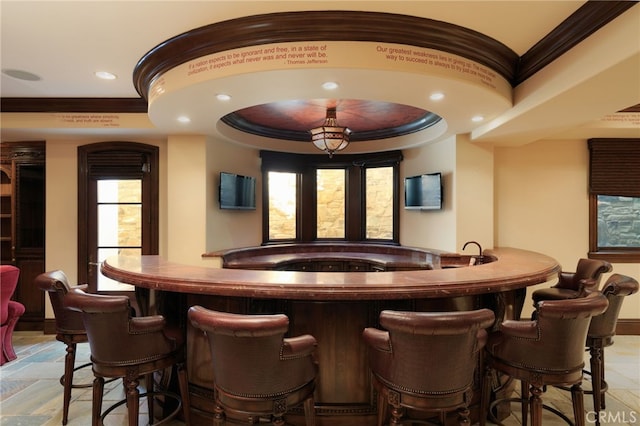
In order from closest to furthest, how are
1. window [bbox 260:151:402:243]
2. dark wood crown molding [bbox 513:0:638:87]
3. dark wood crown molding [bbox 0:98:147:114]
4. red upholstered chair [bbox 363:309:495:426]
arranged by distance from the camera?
red upholstered chair [bbox 363:309:495:426] < dark wood crown molding [bbox 513:0:638:87] < dark wood crown molding [bbox 0:98:147:114] < window [bbox 260:151:402:243]

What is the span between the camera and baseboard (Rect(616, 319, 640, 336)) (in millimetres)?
4168

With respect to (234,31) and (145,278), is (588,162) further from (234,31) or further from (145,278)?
(145,278)

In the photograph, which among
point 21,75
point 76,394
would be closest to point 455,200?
point 76,394

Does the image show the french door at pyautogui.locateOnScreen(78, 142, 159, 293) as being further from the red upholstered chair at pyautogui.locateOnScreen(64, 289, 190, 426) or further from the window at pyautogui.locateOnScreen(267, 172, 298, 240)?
the red upholstered chair at pyautogui.locateOnScreen(64, 289, 190, 426)

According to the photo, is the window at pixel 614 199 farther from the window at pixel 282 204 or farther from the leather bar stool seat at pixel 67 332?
the leather bar stool seat at pixel 67 332

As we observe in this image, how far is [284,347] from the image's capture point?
150 centimetres

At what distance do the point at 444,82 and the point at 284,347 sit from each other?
2.03m

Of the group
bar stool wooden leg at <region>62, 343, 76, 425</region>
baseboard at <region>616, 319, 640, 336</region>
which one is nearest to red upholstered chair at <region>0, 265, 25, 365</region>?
bar stool wooden leg at <region>62, 343, 76, 425</region>

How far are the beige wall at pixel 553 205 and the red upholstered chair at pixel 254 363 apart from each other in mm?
3664

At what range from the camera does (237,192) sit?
444cm

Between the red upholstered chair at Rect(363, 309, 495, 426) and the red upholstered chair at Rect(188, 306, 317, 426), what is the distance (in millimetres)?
391

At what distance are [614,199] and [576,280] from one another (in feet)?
6.84

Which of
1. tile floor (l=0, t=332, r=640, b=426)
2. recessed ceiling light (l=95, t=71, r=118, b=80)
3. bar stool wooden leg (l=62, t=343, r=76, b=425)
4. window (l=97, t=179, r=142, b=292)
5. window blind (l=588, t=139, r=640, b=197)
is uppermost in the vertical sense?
recessed ceiling light (l=95, t=71, r=118, b=80)

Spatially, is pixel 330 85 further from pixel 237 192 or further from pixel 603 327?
pixel 603 327
